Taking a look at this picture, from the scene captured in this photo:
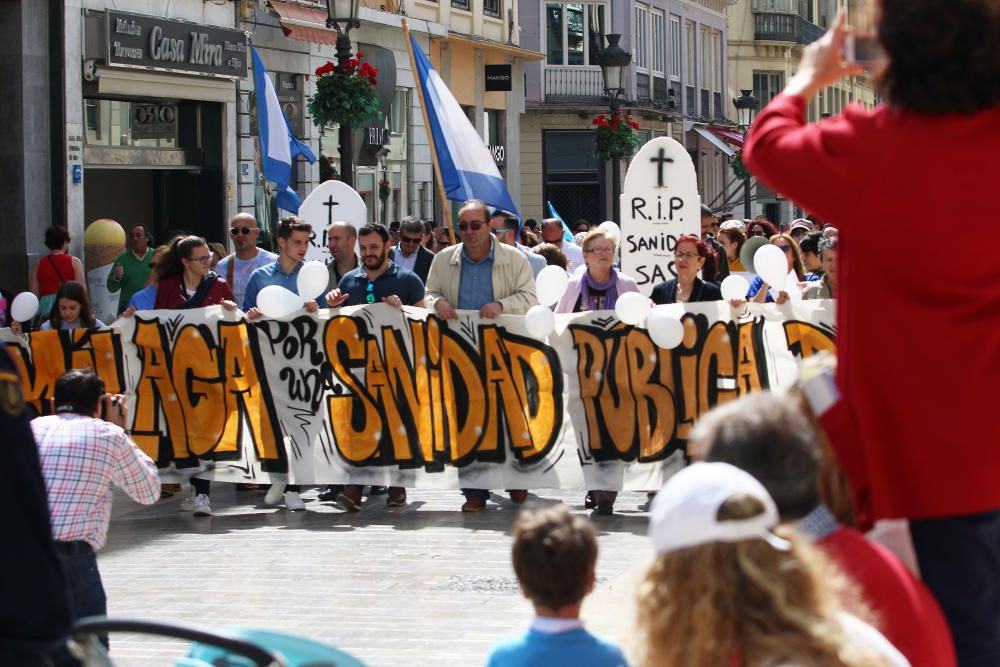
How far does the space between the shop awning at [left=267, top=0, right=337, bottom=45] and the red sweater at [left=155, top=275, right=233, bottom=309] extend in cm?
1328

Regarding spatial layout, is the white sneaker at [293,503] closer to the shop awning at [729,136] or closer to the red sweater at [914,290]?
the red sweater at [914,290]

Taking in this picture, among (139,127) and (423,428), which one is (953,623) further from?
(139,127)

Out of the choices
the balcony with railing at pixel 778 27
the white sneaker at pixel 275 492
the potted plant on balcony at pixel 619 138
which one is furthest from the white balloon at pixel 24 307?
the balcony with railing at pixel 778 27

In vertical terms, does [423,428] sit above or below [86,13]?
below

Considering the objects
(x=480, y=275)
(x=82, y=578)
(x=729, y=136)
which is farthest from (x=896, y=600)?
Answer: (x=729, y=136)

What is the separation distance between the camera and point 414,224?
13672mm

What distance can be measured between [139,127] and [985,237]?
63.8 ft

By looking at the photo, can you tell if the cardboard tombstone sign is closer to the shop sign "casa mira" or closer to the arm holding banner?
the arm holding banner

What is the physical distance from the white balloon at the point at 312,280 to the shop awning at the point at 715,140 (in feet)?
142

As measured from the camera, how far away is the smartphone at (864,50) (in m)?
2.87

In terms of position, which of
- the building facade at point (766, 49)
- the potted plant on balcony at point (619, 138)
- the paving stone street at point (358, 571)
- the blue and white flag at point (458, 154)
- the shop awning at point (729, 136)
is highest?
the building facade at point (766, 49)

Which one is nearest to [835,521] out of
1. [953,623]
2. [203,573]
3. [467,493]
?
[953,623]

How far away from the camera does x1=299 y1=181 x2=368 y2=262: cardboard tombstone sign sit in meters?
13.8

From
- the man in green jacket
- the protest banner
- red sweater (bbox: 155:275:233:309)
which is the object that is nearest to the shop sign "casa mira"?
the man in green jacket
